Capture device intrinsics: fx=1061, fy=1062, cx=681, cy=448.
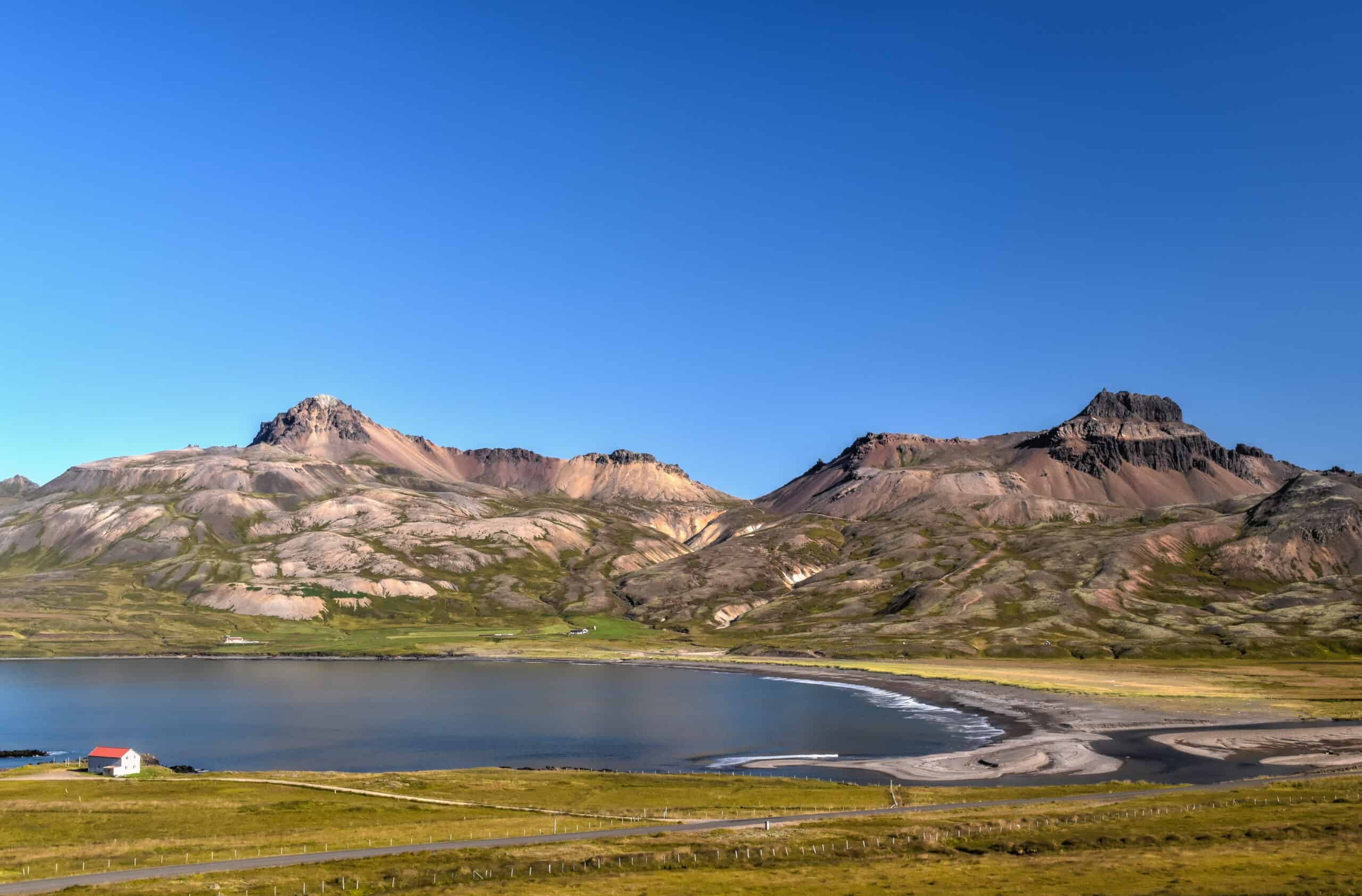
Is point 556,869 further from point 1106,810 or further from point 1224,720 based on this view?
point 1224,720

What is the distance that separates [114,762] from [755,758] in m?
80.9

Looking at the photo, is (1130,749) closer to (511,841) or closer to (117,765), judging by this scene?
(511,841)

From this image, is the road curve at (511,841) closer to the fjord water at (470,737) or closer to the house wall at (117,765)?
the fjord water at (470,737)

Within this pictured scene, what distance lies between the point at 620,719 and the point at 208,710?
7784 centimetres

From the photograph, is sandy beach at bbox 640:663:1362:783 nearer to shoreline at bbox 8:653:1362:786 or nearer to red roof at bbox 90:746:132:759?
shoreline at bbox 8:653:1362:786

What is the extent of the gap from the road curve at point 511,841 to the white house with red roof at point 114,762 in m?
54.0

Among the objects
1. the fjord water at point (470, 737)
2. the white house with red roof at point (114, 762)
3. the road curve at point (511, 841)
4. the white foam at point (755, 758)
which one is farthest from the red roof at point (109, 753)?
the white foam at point (755, 758)

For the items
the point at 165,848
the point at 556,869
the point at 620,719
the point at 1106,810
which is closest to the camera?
the point at 556,869

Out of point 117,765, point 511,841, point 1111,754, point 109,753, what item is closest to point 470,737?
point 109,753

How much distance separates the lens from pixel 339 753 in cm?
15162

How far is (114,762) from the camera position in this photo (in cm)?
12269

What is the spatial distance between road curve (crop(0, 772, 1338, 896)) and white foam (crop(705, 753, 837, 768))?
43398 mm

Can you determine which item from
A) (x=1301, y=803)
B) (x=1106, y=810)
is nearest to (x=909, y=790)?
(x=1106, y=810)

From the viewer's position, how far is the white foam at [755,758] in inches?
5684
